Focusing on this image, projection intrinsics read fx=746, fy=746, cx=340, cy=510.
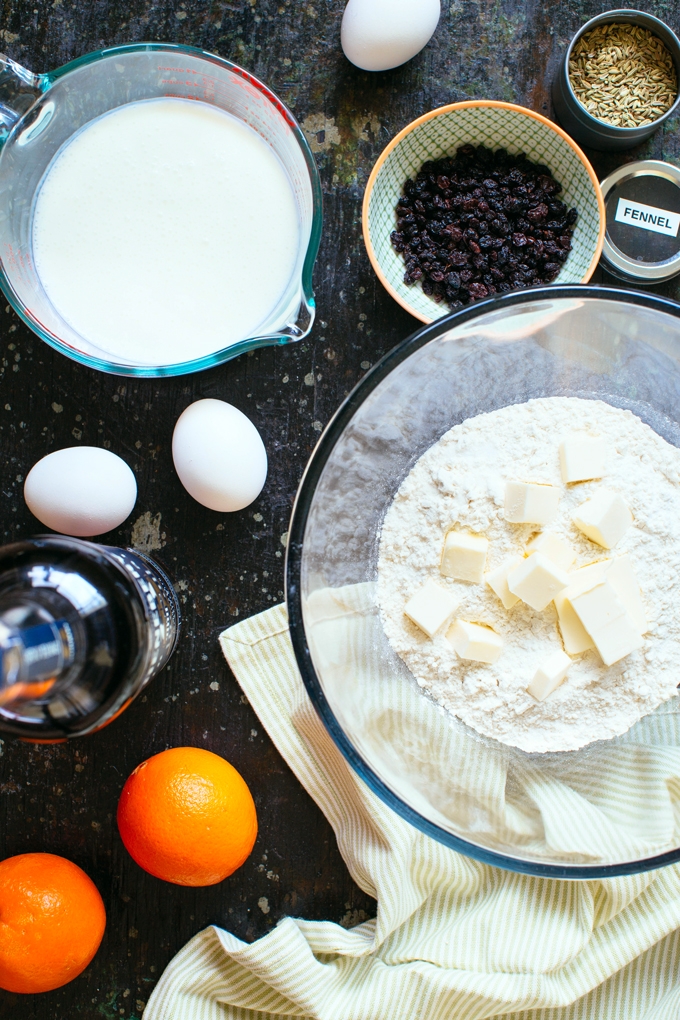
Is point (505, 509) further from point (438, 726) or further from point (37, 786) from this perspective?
point (37, 786)

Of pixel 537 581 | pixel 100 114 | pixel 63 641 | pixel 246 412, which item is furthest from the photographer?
pixel 246 412

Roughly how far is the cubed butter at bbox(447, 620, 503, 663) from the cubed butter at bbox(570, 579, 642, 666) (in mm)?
135

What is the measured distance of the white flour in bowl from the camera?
3.93 feet

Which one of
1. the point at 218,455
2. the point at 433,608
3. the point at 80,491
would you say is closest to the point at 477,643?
the point at 433,608

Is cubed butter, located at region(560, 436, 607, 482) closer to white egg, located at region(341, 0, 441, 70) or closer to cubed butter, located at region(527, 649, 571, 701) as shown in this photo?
cubed butter, located at region(527, 649, 571, 701)

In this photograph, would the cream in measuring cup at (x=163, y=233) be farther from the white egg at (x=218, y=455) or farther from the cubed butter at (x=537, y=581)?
the cubed butter at (x=537, y=581)

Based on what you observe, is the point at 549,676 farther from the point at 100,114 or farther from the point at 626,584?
the point at 100,114

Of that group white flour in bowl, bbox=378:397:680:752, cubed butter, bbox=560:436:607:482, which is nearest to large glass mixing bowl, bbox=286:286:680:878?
white flour in bowl, bbox=378:397:680:752

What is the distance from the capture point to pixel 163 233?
121 cm

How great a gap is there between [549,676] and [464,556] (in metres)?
0.22

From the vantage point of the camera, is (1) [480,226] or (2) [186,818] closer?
(2) [186,818]

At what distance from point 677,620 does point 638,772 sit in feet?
0.85

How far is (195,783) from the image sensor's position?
1205 mm

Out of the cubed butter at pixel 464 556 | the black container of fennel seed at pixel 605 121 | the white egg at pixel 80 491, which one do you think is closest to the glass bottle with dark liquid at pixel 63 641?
the white egg at pixel 80 491
